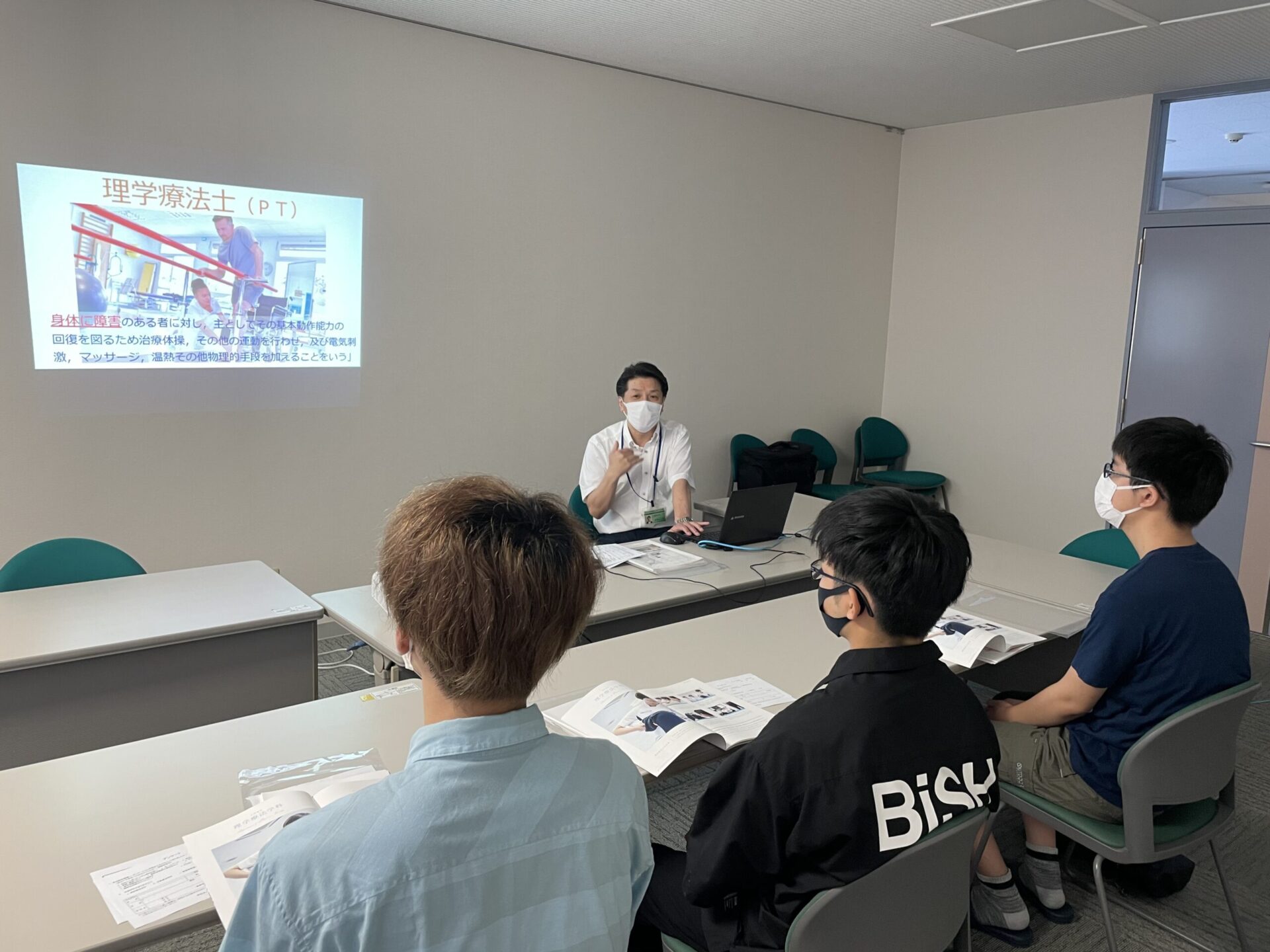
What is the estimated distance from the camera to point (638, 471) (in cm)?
388

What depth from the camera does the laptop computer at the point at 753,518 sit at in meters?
3.27

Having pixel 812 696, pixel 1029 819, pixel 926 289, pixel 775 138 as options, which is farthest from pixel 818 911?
pixel 926 289

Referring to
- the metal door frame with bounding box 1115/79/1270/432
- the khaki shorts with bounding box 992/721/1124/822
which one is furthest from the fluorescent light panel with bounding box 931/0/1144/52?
the khaki shorts with bounding box 992/721/1124/822

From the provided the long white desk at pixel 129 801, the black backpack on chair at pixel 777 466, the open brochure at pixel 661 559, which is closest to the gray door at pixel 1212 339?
the black backpack on chair at pixel 777 466

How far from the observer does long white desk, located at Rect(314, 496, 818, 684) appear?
2.51 metres

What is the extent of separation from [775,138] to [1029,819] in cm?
448

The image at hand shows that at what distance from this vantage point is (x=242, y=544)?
416 cm

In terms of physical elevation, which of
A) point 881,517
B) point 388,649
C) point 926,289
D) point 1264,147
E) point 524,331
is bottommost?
point 388,649

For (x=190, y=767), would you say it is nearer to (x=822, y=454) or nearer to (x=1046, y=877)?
(x=1046, y=877)

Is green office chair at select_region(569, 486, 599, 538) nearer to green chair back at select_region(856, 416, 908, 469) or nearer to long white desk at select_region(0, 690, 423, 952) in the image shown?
long white desk at select_region(0, 690, 423, 952)

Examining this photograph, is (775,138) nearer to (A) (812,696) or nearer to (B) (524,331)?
(B) (524,331)

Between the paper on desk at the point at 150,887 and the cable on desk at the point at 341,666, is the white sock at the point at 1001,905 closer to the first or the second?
the paper on desk at the point at 150,887

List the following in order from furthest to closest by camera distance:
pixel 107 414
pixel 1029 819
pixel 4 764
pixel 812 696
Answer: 1. pixel 107 414
2. pixel 1029 819
3. pixel 4 764
4. pixel 812 696

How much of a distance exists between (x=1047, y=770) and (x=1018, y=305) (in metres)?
4.38
